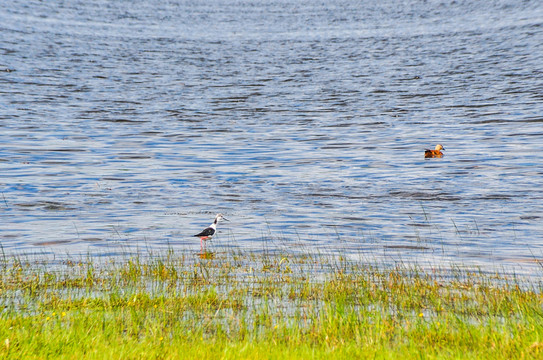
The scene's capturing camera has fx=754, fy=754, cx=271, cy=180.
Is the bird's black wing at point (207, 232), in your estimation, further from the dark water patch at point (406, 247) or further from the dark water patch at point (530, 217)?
the dark water patch at point (530, 217)

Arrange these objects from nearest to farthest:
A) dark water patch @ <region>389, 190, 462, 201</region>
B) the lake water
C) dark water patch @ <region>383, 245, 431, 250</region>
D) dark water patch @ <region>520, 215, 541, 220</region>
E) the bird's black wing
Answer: dark water patch @ <region>383, 245, 431, 250</region>, the bird's black wing, the lake water, dark water patch @ <region>520, 215, 541, 220</region>, dark water patch @ <region>389, 190, 462, 201</region>

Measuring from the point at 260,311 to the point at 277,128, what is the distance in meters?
32.0

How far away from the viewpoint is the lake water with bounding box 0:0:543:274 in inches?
763

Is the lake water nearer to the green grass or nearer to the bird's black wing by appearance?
the bird's black wing

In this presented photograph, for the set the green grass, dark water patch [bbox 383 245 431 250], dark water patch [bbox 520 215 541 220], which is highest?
the green grass

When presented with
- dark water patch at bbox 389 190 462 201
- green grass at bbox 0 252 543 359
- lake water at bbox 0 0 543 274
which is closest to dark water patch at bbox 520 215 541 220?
lake water at bbox 0 0 543 274

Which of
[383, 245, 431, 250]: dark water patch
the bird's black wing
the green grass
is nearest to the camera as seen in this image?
the green grass

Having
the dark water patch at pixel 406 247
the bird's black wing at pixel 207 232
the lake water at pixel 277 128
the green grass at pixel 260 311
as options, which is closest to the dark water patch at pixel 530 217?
the lake water at pixel 277 128

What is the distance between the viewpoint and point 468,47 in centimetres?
6450

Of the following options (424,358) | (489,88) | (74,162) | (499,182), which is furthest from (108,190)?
(489,88)

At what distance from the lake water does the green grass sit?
7.00 ft

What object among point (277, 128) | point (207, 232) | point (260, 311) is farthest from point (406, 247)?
point (277, 128)

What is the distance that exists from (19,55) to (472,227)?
52.9 metres

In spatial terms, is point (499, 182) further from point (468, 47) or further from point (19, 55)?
point (19, 55)
